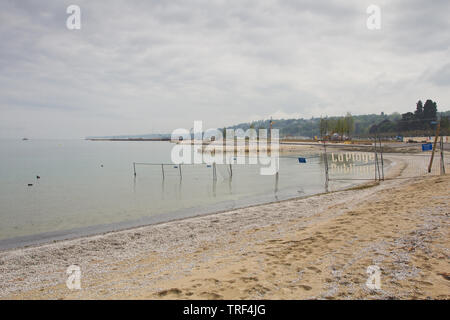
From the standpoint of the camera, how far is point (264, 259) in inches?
266

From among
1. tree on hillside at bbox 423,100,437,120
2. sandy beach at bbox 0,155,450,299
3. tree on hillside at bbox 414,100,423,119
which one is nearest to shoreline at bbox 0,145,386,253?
sandy beach at bbox 0,155,450,299

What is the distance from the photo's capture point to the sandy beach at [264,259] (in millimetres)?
5066

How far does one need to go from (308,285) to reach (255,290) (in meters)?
1.01

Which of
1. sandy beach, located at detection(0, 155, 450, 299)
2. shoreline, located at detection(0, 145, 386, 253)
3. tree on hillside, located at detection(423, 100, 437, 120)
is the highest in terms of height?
tree on hillside, located at detection(423, 100, 437, 120)

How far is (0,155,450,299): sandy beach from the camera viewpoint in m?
5.07

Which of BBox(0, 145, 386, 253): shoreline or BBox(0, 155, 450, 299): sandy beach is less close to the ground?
BBox(0, 155, 450, 299): sandy beach

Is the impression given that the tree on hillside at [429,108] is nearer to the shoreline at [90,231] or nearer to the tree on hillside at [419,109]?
the tree on hillside at [419,109]

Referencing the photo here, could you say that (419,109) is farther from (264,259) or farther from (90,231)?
(264,259)

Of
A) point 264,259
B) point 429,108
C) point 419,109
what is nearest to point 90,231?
point 264,259

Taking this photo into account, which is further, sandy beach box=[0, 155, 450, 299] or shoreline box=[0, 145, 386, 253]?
shoreline box=[0, 145, 386, 253]

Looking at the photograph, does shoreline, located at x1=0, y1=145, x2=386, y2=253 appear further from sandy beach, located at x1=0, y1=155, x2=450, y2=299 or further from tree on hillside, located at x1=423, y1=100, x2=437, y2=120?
tree on hillside, located at x1=423, y1=100, x2=437, y2=120

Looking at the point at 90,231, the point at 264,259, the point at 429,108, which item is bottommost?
the point at 90,231

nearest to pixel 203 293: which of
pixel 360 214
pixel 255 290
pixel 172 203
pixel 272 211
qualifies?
pixel 255 290
